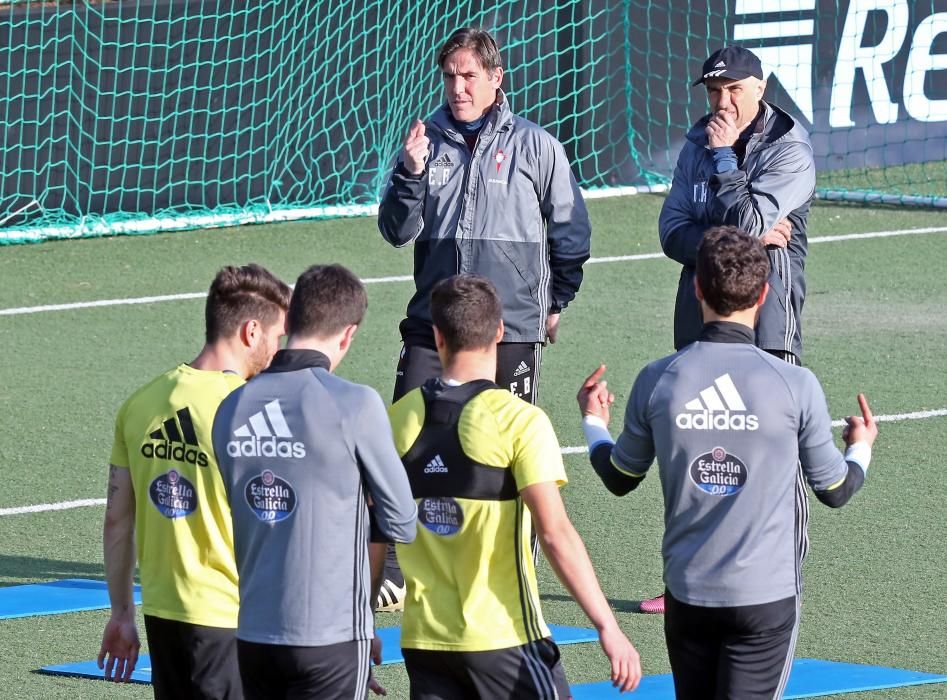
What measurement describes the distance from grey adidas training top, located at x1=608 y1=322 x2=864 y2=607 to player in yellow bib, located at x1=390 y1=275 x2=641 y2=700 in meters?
0.31

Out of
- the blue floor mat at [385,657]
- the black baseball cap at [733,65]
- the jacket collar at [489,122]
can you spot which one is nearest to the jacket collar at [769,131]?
the black baseball cap at [733,65]

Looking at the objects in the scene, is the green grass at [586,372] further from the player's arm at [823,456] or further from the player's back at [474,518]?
the player's back at [474,518]

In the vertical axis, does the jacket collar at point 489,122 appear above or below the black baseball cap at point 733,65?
below

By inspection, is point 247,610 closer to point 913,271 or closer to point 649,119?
point 913,271

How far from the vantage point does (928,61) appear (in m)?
15.5

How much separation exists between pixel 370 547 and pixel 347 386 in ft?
1.53

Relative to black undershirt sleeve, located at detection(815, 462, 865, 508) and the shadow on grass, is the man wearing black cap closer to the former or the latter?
black undershirt sleeve, located at detection(815, 462, 865, 508)

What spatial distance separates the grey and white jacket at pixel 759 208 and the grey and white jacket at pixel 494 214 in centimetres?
60

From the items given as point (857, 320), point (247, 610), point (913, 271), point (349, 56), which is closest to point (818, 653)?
point (247, 610)

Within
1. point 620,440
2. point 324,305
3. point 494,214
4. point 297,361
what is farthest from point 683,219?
point 297,361

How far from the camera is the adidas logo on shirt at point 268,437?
4.31 metres

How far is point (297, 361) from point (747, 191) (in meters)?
2.53

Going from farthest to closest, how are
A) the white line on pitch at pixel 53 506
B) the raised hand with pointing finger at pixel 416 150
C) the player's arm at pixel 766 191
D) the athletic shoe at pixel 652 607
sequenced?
the white line on pitch at pixel 53 506, the athletic shoe at pixel 652 607, the raised hand with pointing finger at pixel 416 150, the player's arm at pixel 766 191

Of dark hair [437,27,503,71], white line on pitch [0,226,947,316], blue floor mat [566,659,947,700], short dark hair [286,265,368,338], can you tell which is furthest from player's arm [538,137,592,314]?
white line on pitch [0,226,947,316]
